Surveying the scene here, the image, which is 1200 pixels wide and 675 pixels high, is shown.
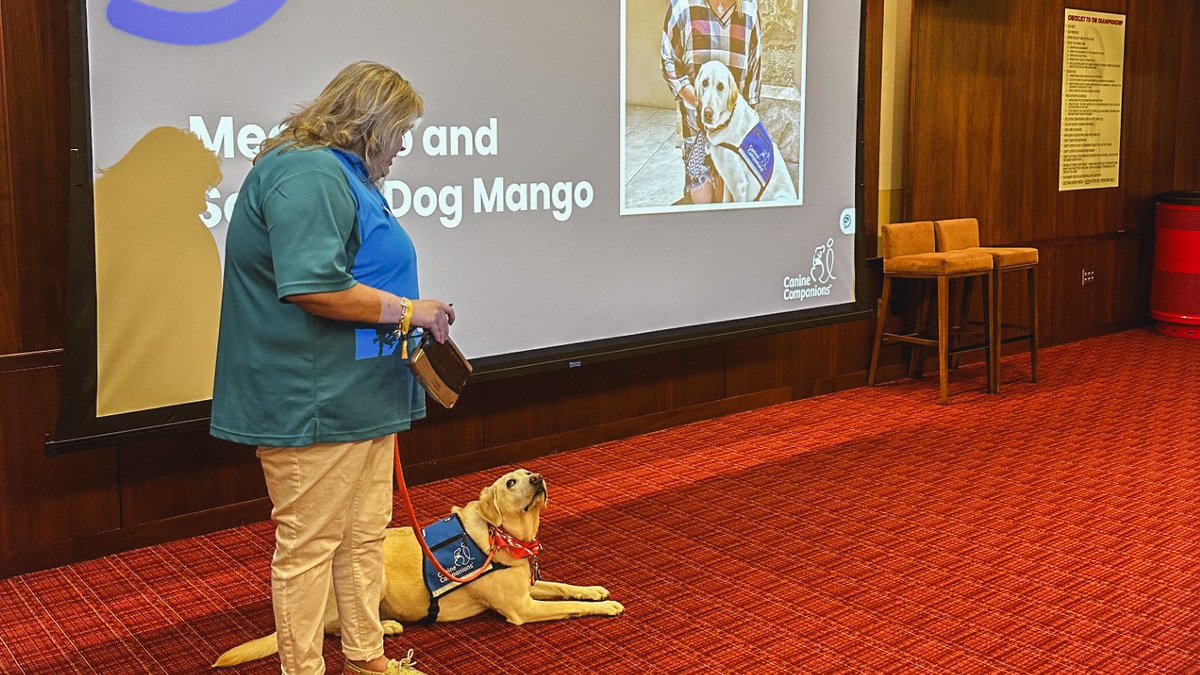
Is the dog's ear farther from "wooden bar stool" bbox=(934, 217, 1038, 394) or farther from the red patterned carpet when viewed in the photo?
"wooden bar stool" bbox=(934, 217, 1038, 394)

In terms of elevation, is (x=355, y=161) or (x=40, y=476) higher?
(x=355, y=161)

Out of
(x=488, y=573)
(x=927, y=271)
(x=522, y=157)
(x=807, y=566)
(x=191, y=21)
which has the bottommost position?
(x=807, y=566)

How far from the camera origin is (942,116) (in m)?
6.22

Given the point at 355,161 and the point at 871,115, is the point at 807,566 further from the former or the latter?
the point at 871,115

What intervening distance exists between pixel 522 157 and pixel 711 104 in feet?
3.46

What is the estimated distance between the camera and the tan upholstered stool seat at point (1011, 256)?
5.89 meters

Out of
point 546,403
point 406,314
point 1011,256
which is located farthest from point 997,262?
point 406,314

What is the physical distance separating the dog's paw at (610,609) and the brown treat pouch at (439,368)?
3.01 feet

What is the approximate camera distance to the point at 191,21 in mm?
3363

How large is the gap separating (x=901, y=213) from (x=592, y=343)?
7.91 ft

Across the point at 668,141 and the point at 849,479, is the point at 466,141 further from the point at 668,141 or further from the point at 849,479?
the point at 849,479

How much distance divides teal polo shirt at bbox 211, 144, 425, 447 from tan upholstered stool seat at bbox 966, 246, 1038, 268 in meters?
4.22

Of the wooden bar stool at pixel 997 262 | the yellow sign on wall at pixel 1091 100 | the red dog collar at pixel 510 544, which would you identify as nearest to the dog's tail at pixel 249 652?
the red dog collar at pixel 510 544

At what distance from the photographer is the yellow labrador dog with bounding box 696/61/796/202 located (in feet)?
16.0
